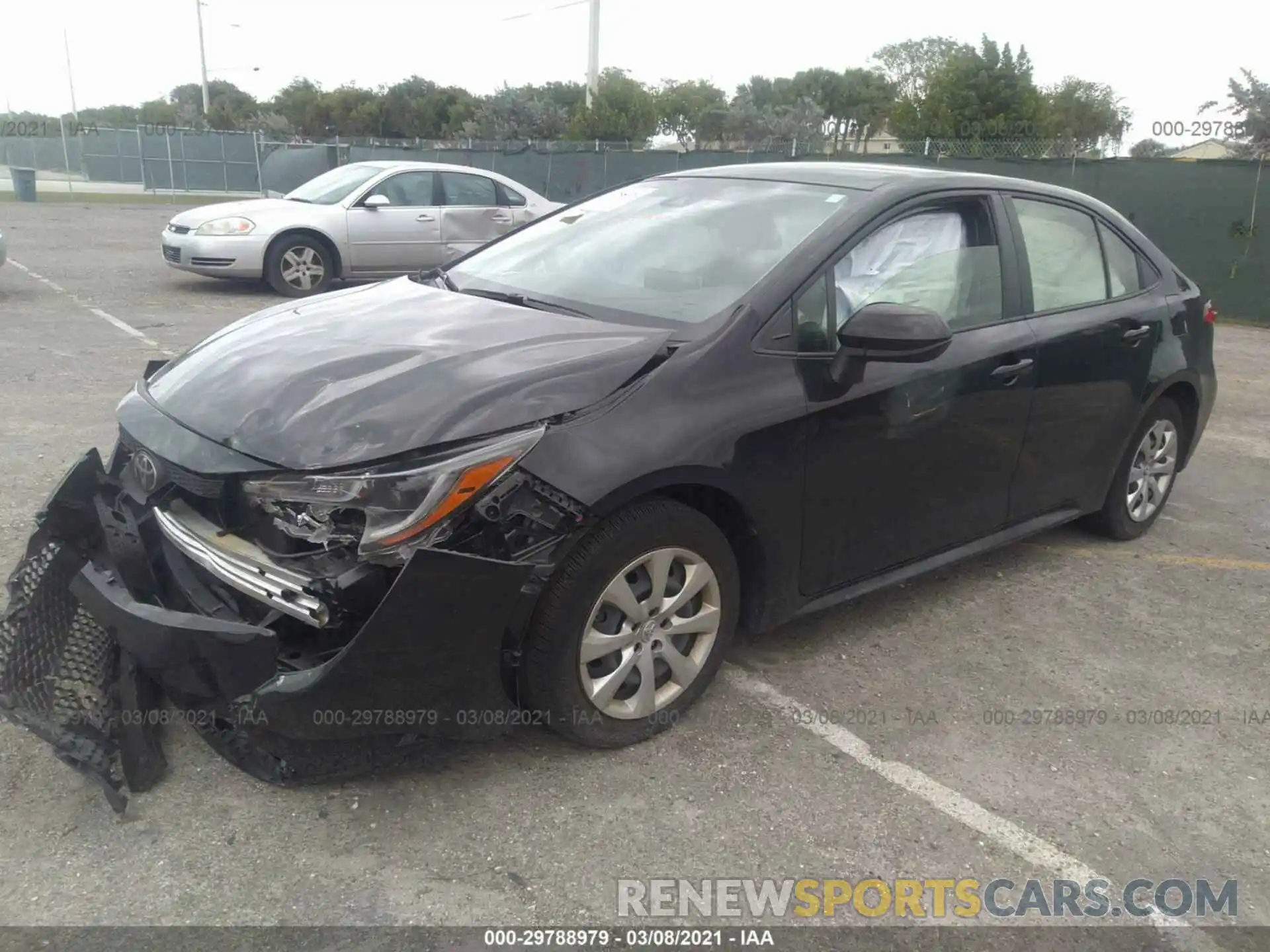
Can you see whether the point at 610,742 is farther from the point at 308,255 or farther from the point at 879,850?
Result: the point at 308,255

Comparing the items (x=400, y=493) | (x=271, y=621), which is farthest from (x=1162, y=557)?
(x=271, y=621)

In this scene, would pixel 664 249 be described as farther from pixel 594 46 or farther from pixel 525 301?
pixel 594 46

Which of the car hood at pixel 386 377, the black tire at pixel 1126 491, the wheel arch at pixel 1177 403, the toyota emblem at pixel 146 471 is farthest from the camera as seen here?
the black tire at pixel 1126 491

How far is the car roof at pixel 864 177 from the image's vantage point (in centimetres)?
374

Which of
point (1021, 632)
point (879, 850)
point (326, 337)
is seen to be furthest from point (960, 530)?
point (326, 337)

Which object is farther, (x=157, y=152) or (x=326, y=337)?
(x=157, y=152)

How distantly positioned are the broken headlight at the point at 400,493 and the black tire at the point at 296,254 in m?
9.06

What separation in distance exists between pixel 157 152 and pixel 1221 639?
36067mm

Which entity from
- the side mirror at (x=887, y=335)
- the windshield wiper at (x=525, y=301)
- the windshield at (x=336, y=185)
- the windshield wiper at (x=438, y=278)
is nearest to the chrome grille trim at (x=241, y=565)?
the windshield wiper at (x=525, y=301)

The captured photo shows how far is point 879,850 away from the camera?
2732mm

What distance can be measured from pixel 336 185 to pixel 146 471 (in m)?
9.69

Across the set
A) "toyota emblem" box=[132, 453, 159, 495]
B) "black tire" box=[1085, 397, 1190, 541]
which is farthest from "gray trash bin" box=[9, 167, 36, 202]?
"black tire" box=[1085, 397, 1190, 541]

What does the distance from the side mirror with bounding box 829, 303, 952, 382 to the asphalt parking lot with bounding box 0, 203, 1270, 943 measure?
3.64ft

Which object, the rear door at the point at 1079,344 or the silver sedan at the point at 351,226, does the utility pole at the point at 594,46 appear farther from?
the rear door at the point at 1079,344
